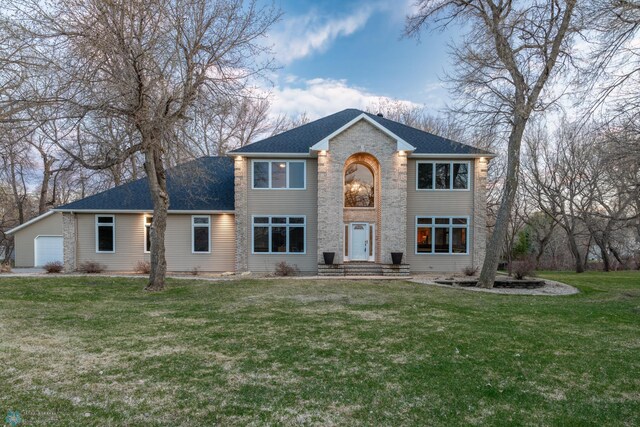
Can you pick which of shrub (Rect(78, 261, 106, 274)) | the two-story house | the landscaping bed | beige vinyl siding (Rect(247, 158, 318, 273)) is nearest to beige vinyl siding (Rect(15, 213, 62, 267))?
the two-story house

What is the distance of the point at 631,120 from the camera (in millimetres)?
8648

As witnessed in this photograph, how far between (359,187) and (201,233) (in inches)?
310

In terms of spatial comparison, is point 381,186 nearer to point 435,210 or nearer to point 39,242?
point 435,210

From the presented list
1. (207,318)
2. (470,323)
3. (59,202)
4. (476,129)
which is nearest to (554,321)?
(470,323)

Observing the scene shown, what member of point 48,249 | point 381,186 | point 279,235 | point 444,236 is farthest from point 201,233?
point 444,236

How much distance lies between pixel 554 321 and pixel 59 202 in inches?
1501

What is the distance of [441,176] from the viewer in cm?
1664

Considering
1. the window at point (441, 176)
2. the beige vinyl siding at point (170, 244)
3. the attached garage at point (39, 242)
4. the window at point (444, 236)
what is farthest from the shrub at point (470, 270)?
→ the attached garage at point (39, 242)

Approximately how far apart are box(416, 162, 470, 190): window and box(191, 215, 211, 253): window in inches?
398

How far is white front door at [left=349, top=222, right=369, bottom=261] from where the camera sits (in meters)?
16.8

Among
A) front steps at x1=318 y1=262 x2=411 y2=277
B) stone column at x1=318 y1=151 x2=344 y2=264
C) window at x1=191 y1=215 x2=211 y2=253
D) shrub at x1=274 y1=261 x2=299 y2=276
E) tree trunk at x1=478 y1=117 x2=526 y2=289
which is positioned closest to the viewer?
tree trunk at x1=478 y1=117 x2=526 y2=289

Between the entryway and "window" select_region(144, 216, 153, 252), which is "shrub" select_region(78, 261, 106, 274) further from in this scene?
the entryway

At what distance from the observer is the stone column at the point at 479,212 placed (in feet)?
54.0

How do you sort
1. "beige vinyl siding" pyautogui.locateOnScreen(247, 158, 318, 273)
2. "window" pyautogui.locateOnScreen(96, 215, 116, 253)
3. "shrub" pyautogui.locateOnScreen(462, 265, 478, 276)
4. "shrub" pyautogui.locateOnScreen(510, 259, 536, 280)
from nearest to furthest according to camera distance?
"shrub" pyautogui.locateOnScreen(510, 259, 536, 280), "shrub" pyautogui.locateOnScreen(462, 265, 478, 276), "beige vinyl siding" pyautogui.locateOnScreen(247, 158, 318, 273), "window" pyautogui.locateOnScreen(96, 215, 116, 253)
